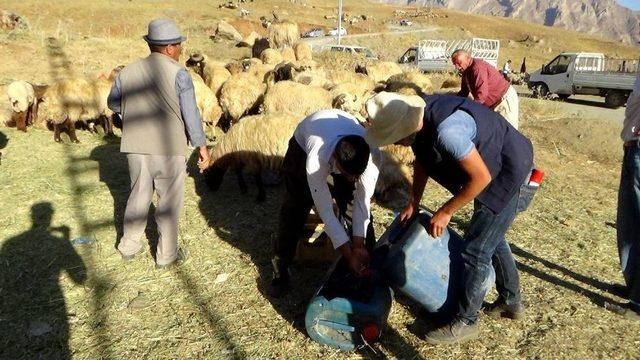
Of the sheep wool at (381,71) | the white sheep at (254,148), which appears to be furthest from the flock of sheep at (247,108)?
the sheep wool at (381,71)

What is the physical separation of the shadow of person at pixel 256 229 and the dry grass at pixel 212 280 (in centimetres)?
2

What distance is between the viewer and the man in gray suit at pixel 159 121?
12.0 feet

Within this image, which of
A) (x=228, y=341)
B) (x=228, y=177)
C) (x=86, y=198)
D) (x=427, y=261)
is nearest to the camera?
(x=427, y=261)

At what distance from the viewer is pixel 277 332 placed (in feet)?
11.1

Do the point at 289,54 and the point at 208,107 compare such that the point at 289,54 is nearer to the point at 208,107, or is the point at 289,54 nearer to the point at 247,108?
the point at 247,108

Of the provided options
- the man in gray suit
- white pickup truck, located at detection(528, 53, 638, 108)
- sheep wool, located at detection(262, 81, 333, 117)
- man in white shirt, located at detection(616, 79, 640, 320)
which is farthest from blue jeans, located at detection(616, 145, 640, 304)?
white pickup truck, located at detection(528, 53, 638, 108)

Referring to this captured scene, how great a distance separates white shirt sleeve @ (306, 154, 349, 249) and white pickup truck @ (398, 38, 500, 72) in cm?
2208

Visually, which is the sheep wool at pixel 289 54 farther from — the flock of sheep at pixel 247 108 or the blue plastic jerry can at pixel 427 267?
the blue plastic jerry can at pixel 427 267

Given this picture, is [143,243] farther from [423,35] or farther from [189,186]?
[423,35]

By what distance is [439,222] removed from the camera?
266 centimetres

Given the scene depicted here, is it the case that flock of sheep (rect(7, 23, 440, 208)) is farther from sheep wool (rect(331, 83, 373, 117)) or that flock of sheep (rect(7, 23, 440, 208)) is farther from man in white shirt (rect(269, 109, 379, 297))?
man in white shirt (rect(269, 109, 379, 297))

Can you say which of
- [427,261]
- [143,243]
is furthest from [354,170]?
[143,243]

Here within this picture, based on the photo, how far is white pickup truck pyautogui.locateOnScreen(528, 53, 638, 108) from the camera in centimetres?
1681

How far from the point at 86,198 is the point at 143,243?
64.1 inches
